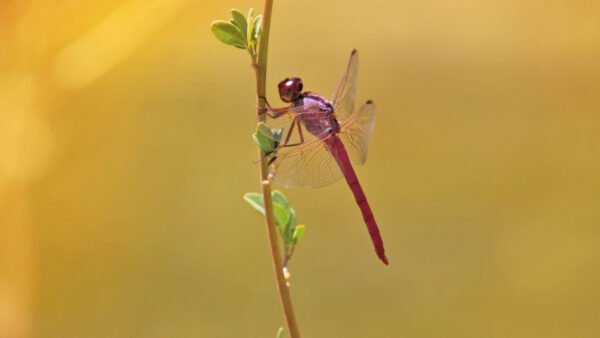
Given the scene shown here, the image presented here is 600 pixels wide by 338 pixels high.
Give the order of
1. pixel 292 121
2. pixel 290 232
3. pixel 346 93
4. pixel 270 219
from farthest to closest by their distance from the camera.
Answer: pixel 346 93
pixel 292 121
pixel 290 232
pixel 270 219

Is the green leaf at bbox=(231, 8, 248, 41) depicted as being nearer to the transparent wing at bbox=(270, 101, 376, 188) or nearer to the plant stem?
the plant stem

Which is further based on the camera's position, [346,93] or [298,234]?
[346,93]

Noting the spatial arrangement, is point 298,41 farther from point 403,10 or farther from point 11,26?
point 11,26

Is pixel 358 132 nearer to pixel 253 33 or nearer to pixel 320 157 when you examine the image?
pixel 320 157

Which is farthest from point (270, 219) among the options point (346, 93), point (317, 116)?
point (346, 93)

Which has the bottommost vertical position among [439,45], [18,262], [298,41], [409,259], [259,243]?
[409,259]

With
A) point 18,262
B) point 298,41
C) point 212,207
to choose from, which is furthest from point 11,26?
point 298,41
